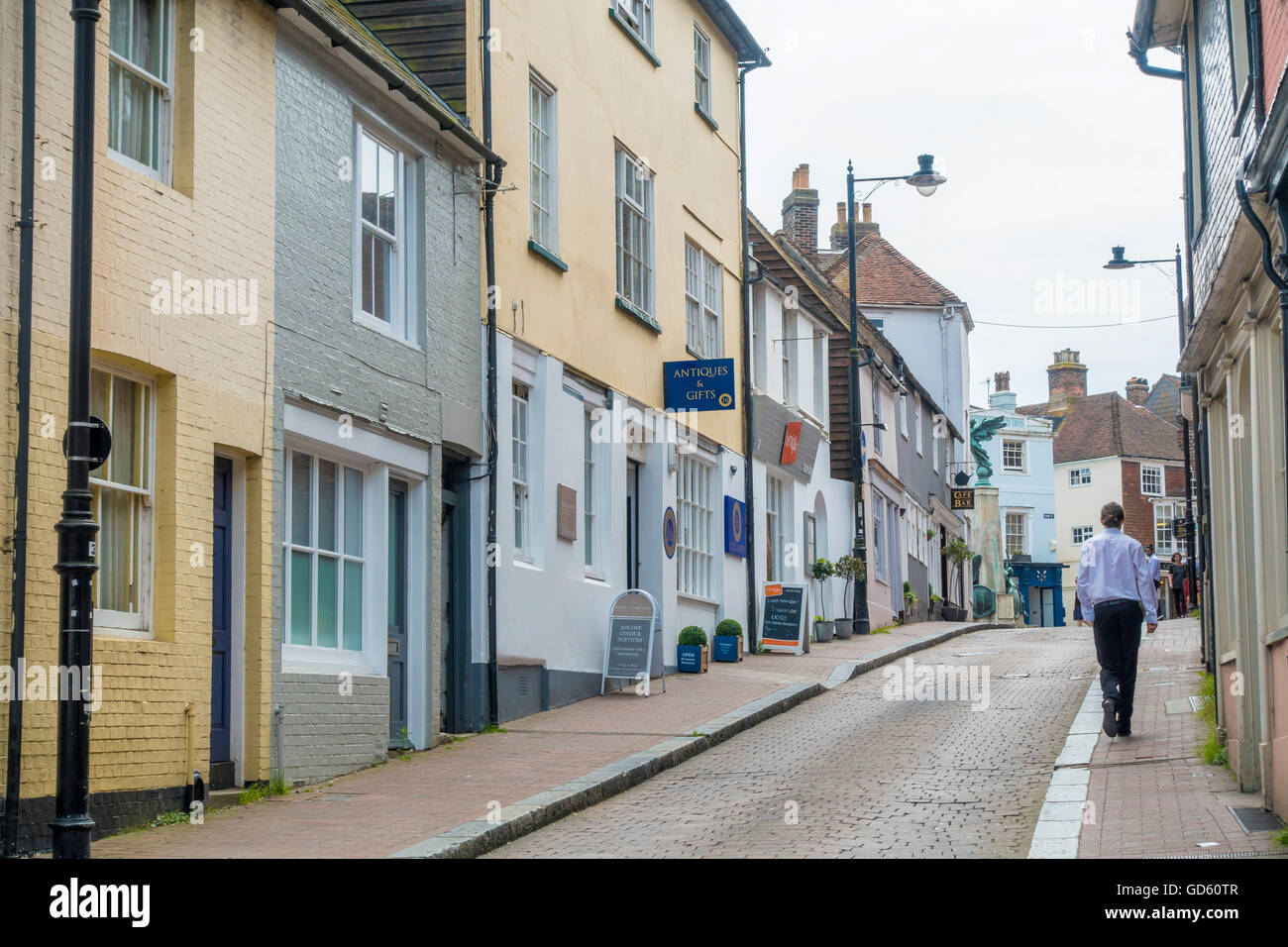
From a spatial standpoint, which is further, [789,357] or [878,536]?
[878,536]

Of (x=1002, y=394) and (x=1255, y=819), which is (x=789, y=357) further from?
(x=1002, y=394)

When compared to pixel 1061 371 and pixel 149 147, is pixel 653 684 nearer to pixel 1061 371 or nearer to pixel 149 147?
pixel 149 147

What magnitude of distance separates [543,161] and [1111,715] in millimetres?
8035

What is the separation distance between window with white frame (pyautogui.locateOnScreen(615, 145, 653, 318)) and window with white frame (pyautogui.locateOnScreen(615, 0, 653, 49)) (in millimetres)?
1647

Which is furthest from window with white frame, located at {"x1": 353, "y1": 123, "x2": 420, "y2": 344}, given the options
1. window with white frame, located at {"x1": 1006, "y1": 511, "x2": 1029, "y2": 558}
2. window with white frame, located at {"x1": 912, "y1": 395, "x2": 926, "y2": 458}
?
window with white frame, located at {"x1": 1006, "y1": 511, "x2": 1029, "y2": 558}

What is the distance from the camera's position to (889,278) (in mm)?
46562

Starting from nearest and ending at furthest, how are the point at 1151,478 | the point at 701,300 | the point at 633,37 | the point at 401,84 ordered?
1. the point at 401,84
2. the point at 633,37
3. the point at 701,300
4. the point at 1151,478

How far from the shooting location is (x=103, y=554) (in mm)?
9195

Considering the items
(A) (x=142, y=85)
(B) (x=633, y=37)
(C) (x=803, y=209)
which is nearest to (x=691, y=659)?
(B) (x=633, y=37)

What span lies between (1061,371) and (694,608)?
178 ft

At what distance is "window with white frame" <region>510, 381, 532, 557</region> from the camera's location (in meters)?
15.1

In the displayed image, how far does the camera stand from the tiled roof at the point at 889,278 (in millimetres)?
45812
